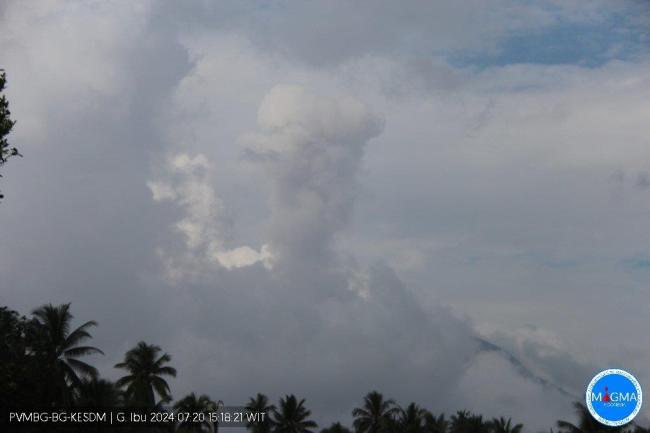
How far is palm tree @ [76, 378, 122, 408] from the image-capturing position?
181 feet

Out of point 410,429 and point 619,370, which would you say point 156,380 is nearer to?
point 410,429

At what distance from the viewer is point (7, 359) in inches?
2007

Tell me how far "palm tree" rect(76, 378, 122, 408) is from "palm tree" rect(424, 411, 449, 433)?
5194 cm

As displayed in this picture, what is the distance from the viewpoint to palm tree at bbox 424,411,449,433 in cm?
10094

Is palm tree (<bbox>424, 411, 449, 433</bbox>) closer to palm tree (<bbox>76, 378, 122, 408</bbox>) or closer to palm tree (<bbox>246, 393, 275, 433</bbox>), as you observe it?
palm tree (<bbox>246, 393, 275, 433</bbox>)

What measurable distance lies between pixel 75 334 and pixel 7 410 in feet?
68.4

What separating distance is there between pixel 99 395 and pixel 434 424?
185 feet

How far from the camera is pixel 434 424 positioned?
10244 centimetres

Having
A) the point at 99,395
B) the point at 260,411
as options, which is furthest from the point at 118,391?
the point at 260,411

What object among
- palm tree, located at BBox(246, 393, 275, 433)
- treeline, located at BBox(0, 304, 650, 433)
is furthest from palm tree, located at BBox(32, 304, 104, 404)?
palm tree, located at BBox(246, 393, 275, 433)

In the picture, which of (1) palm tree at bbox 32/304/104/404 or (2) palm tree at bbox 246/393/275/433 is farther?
(2) palm tree at bbox 246/393/275/433

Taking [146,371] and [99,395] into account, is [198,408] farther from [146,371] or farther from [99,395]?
[99,395]

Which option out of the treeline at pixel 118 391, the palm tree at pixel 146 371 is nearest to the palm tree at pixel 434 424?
the treeline at pixel 118 391

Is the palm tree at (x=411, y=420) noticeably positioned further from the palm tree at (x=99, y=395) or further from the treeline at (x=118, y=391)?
the palm tree at (x=99, y=395)
